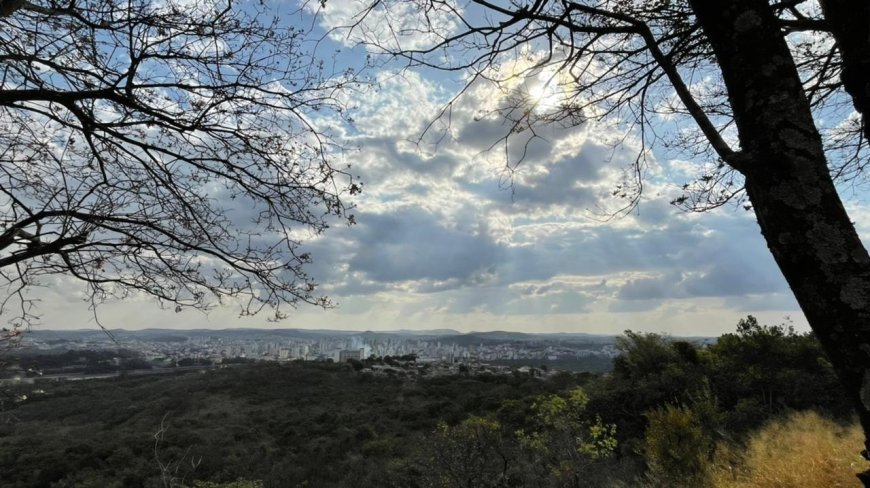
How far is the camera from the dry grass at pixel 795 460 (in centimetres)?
482

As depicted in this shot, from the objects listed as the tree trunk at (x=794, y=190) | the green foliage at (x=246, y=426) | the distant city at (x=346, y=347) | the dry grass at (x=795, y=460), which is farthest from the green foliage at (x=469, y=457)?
the distant city at (x=346, y=347)

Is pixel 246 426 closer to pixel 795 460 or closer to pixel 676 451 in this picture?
pixel 676 451

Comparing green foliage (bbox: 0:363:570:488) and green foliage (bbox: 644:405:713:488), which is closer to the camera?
green foliage (bbox: 644:405:713:488)

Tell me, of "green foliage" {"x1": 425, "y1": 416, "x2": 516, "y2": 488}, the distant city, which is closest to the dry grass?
"green foliage" {"x1": 425, "y1": 416, "x2": 516, "y2": 488}

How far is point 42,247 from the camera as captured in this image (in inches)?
130

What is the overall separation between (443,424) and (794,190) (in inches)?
298

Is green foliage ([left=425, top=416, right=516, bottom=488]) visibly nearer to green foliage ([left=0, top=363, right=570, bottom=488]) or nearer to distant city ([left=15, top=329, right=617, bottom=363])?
green foliage ([left=0, top=363, right=570, bottom=488])

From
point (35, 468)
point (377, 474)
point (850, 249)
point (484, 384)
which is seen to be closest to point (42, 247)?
point (850, 249)

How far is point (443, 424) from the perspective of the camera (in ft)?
26.4

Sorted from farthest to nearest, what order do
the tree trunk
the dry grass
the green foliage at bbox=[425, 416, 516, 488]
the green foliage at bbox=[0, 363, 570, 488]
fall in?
the green foliage at bbox=[0, 363, 570, 488]
the green foliage at bbox=[425, 416, 516, 488]
the dry grass
the tree trunk

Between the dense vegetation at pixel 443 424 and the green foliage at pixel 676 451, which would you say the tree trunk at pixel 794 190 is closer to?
the dense vegetation at pixel 443 424

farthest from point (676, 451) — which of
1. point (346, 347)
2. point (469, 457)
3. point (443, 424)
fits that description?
point (346, 347)

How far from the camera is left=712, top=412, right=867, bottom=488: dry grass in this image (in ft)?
15.8

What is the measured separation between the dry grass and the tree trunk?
13.3ft
